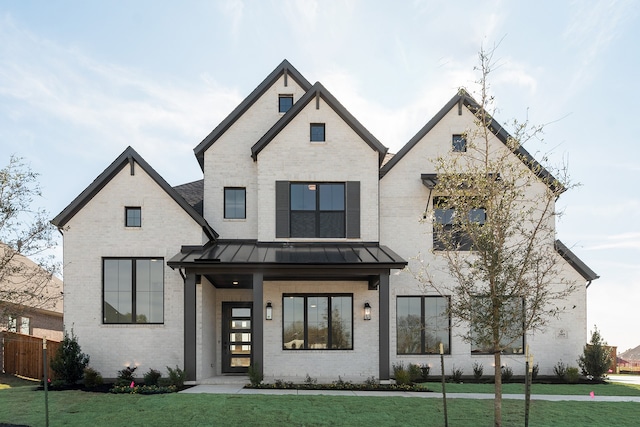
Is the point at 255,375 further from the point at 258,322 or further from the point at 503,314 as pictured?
the point at 503,314

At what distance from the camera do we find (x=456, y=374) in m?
Result: 17.4

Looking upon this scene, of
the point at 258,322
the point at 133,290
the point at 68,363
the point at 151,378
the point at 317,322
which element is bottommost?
the point at 151,378

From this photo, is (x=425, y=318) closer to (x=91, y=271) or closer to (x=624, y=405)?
(x=624, y=405)

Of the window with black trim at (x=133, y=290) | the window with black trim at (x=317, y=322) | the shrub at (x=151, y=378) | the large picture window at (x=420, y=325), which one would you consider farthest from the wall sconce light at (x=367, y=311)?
the shrub at (x=151, y=378)

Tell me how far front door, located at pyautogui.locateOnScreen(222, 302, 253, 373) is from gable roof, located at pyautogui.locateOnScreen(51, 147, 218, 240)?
3.66 meters

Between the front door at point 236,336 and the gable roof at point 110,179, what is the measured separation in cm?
366

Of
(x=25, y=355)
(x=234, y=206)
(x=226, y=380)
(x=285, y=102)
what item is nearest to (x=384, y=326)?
(x=226, y=380)

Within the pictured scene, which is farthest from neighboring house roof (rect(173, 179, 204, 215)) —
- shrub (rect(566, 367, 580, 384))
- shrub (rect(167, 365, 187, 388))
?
shrub (rect(566, 367, 580, 384))

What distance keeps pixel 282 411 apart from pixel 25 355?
39.9ft

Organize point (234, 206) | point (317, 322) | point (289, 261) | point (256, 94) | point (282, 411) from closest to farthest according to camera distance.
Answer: point (282, 411), point (289, 261), point (317, 322), point (234, 206), point (256, 94)

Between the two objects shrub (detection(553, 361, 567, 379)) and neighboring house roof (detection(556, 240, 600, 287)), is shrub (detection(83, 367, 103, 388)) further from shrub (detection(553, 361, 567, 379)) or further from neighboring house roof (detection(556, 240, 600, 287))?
neighboring house roof (detection(556, 240, 600, 287))

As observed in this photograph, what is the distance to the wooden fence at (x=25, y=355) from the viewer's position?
692 inches

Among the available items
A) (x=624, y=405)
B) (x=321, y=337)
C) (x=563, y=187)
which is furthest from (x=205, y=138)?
(x=624, y=405)

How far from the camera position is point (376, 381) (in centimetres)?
1592
